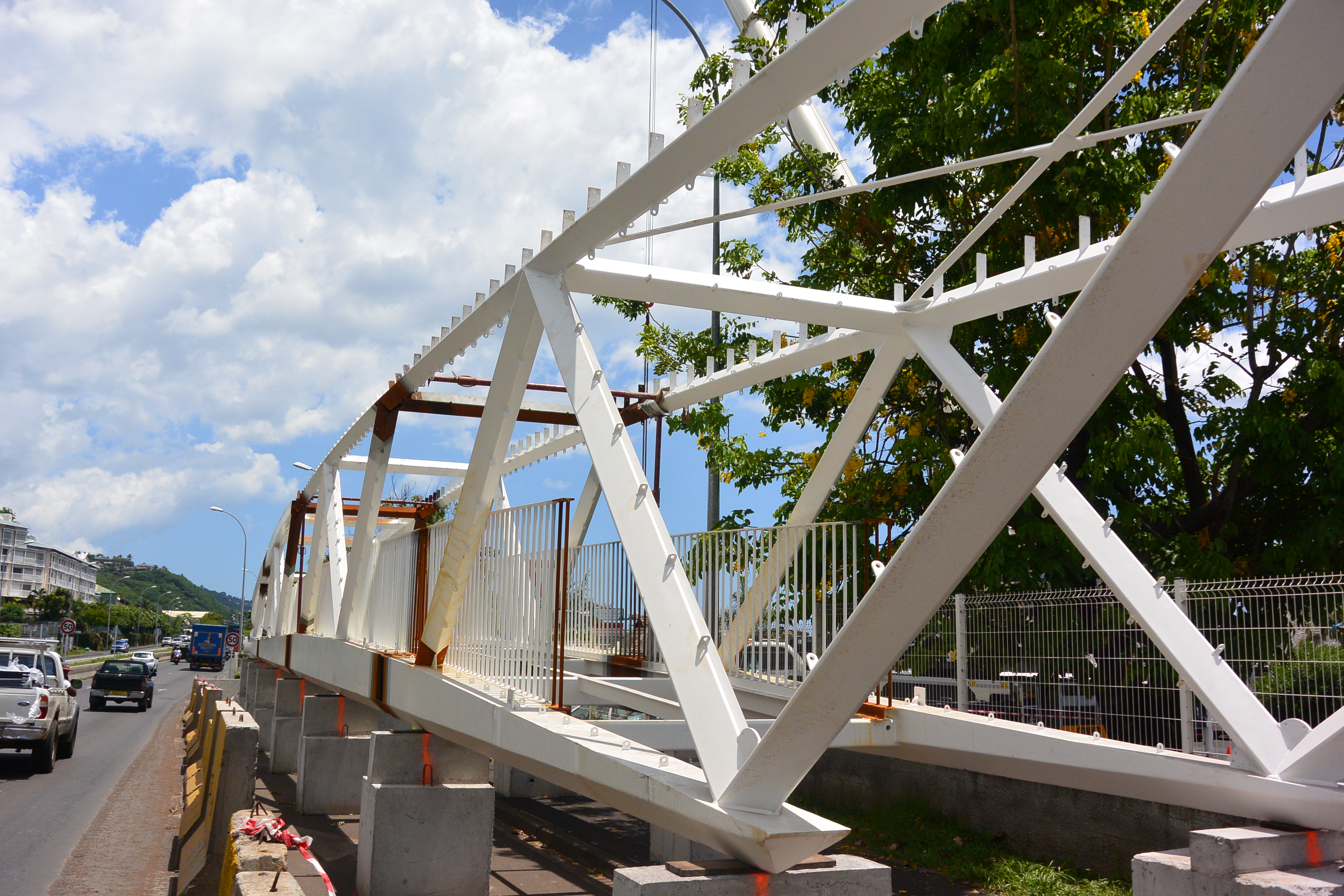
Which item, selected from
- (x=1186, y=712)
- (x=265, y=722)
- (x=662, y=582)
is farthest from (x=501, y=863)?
(x=265, y=722)

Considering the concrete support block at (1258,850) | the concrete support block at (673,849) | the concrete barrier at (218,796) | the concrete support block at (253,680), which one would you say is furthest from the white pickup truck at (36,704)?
the concrete support block at (1258,850)

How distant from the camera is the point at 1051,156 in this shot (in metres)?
5.83

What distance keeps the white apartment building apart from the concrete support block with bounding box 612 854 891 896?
12521 centimetres

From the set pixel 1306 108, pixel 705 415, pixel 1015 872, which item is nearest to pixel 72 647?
pixel 705 415

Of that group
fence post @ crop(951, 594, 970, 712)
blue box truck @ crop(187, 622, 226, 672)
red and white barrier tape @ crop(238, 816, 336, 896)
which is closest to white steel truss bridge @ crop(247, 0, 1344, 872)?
red and white barrier tape @ crop(238, 816, 336, 896)

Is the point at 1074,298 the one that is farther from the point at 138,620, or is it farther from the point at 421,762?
the point at 138,620

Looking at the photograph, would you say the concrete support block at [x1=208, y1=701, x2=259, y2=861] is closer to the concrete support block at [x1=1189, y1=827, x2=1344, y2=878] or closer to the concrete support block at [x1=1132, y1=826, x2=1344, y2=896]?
the concrete support block at [x1=1132, y1=826, x2=1344, y2=896]

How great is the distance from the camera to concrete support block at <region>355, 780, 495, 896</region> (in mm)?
9047

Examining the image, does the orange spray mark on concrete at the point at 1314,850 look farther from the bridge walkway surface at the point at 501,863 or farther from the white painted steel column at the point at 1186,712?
the bridge walkway surface at the point at 501,863

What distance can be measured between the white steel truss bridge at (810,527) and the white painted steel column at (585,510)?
2.77m

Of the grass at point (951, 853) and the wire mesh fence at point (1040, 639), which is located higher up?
the wire mesh fence at point (1040, 639)

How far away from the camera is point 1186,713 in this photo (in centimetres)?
891

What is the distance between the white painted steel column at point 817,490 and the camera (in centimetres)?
853

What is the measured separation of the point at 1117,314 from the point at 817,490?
19.9ft
